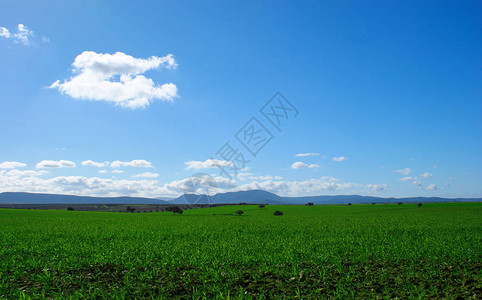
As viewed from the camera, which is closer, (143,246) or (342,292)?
(342,292)

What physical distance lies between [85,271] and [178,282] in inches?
200

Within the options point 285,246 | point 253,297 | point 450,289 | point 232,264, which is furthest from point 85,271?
point 450,289

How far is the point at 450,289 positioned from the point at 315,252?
638 cm

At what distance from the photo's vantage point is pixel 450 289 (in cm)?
967

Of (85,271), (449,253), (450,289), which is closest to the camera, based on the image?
(450,289)

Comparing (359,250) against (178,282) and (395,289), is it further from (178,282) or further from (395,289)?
(178,282)

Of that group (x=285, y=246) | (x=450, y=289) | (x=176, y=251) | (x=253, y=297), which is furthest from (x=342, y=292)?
(x=176, y=251)

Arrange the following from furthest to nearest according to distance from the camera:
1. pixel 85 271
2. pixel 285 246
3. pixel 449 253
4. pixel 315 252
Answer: pixel 285 246 → pixel 315 252 → pixel 449 253 → pixel 85 271

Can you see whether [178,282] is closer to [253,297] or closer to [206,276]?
[206,276]

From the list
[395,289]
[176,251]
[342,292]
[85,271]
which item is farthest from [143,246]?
[395,289]

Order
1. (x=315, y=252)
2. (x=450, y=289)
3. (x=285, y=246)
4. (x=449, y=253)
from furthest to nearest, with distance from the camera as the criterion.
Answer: (x=285, y=246) < (x=315, y=252) < (x=449, y=253) < (x=450, y=289)

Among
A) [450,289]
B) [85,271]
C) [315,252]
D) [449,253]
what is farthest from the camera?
[315,252]

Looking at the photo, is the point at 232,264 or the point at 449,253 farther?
the point at 449,253

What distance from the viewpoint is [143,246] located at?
1781cm
